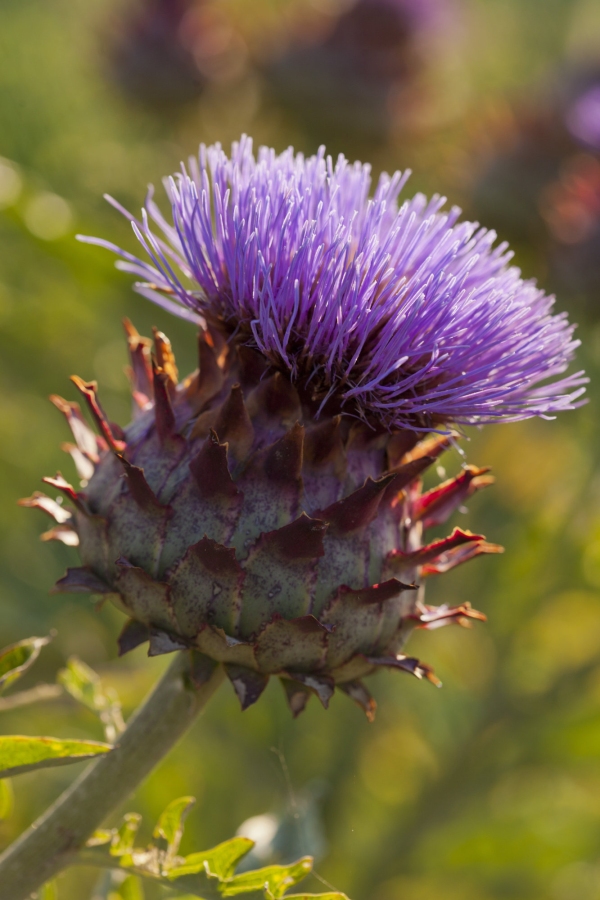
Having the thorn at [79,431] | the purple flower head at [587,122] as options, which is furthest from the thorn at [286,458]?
the purple flower head at [587,122]

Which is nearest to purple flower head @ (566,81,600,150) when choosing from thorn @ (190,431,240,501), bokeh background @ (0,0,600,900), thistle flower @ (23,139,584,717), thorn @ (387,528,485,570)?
bokeh background @ (0,0,600,900)

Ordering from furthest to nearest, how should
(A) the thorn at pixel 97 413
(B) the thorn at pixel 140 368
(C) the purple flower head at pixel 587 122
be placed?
(C) the purple flower head at pixel 587 122 < (B) the thorn at pixel 140 368 < (A) the thorn at pixel 97 413

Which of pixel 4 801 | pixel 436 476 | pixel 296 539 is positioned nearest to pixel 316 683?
pixel 296 539

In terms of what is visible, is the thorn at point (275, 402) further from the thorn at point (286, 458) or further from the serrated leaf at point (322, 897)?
the serrated leaf at point (322, 897)

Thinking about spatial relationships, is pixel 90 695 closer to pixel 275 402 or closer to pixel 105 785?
pixel 105 785

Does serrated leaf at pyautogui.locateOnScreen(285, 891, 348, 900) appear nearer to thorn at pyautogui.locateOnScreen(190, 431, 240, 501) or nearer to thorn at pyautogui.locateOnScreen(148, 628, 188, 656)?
thorn at pyautogui.locateOnScreen(148, 628, 188, 656)

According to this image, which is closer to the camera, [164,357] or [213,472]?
[213,472]

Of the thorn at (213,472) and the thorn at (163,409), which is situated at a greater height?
the thorn at (163,409)
